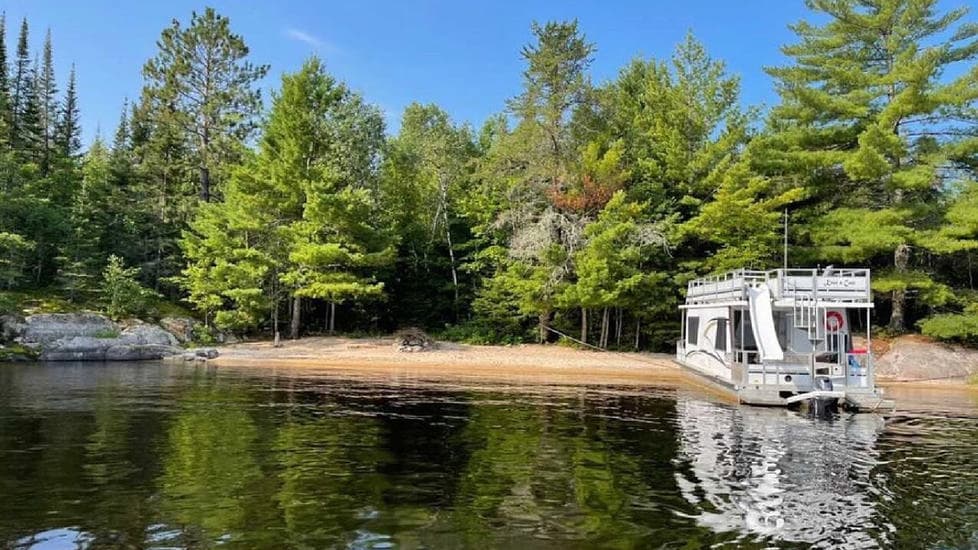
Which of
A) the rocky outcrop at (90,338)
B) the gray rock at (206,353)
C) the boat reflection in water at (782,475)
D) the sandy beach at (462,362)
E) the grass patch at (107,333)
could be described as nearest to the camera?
the boat reflection in water at (782,475)

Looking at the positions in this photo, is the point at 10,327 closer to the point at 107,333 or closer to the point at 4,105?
the point at 107,333

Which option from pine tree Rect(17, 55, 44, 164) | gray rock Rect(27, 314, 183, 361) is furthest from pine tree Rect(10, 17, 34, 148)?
gray rock Rect(27, 314, 183, 361)

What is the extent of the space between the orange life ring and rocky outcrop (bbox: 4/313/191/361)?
2604 cm

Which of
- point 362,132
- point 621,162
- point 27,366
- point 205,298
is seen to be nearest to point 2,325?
point 27,366

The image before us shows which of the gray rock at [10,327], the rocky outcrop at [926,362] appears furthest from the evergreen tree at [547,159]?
the gray rock at [10,327]

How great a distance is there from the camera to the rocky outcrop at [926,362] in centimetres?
2617

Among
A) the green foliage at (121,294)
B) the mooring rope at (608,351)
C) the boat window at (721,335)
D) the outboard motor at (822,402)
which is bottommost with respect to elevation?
the outboard motor at (822,402)

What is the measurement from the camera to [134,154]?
48156 mm

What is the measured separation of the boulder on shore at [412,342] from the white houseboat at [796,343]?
1452cm

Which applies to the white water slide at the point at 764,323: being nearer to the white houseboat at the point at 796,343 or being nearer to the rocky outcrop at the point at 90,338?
the white houseboat at the point at 796,343

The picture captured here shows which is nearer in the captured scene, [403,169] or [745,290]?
[745,290]

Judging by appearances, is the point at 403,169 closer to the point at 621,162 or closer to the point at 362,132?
the point at 362,132

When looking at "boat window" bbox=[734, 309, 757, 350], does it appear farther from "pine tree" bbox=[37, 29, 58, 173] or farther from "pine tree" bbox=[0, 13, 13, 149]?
"pine tree" bbox=[37, 29, 58, 173]

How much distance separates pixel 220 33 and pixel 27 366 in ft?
79.1
